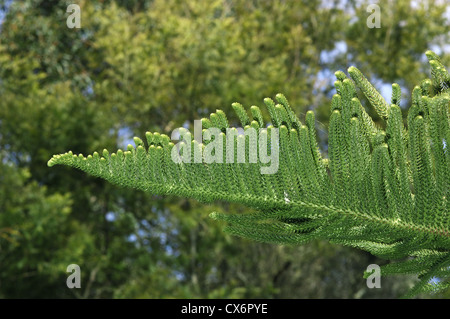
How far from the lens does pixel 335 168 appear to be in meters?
1.01

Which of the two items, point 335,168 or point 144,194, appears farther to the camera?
point 144,194

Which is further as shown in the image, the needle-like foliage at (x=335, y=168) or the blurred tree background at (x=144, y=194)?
the blurred tree background at (x=144, y=194)

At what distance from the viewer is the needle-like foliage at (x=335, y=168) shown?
3.19ft

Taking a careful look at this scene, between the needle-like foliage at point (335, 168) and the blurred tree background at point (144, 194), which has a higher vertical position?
the blurred tree background at point (144, 194)

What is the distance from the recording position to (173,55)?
8.87 m

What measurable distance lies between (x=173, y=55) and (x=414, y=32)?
13.9 ft

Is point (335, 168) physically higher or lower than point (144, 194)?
lower

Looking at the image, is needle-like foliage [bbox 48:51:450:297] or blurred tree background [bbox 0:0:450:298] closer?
needle-like foliage [bbox 48:51:450:297]

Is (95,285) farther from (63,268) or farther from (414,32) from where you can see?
(414,32)

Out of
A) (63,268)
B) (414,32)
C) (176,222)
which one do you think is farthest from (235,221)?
(414,32)

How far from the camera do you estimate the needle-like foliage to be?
0.97 m

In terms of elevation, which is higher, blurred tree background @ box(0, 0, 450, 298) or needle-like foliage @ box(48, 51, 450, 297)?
blurred tree background @ box(0, 0, 450, 298)
